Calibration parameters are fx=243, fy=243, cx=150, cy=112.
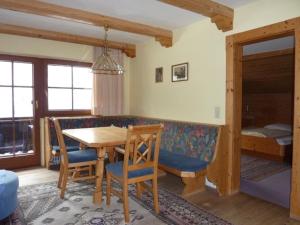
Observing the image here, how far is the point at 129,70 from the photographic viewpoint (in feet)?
16.1

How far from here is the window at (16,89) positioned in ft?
12.5

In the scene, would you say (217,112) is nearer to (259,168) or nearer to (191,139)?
(191,139)

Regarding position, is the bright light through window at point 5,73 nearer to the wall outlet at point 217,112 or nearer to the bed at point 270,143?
the wall outlet at point 217,112

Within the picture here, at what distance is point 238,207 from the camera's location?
2.61 meters

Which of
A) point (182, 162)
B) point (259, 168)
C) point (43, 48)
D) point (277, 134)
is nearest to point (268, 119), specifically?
point (277, 134)

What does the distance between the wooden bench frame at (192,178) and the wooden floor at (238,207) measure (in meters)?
0.08

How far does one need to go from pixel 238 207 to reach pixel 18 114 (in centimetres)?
350

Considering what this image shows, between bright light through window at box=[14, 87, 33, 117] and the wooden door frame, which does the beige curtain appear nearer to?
bright light through window at box=[14, 87, 33, 117]

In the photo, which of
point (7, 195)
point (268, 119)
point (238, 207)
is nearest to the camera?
point (7, 195)

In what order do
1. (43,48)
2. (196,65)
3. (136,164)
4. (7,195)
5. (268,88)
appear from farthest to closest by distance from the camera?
(268,88) < (43,48) < (196,65) < (136,164) < (7,195)

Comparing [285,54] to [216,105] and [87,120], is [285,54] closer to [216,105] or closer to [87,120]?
[216,105]

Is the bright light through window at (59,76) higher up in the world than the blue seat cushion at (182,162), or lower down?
higher up

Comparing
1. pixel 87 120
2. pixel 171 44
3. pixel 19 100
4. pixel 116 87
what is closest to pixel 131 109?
pixel 116 87

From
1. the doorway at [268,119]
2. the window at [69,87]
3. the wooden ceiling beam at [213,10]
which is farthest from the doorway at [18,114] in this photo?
the doorway at [268,119]
